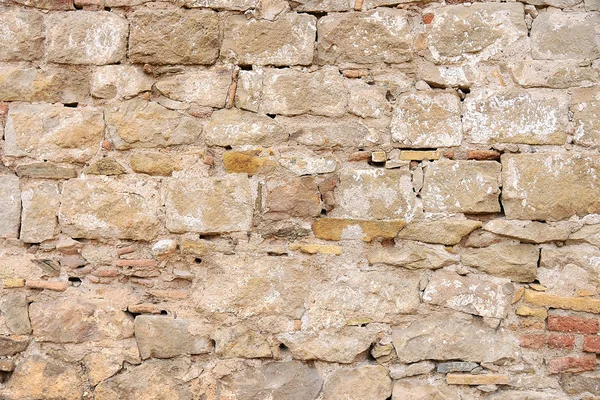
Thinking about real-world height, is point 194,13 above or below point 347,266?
above

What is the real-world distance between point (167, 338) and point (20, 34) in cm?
149

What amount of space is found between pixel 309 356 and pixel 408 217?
0.72m

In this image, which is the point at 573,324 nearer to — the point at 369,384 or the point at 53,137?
the point at 369,384

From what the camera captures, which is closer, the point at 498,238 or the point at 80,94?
the point at 498,238

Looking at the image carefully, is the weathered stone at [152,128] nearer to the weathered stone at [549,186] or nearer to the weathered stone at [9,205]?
the weathered stone at [9,205]

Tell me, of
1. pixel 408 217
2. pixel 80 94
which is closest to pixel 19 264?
pixel 80 94

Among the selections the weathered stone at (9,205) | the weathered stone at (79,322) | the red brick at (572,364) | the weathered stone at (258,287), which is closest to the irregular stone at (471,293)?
the red brick at (572,364)

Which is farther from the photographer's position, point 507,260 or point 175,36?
point 175,36

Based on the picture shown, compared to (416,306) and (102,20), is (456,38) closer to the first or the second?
(416,306)

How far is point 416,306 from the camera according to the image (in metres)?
2.17

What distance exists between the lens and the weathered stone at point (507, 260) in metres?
2.13

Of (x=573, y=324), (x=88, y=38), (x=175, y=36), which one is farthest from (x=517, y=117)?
(x=88, y=38)

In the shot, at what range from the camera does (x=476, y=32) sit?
217 cm

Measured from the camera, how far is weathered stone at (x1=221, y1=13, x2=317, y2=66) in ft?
7.32
